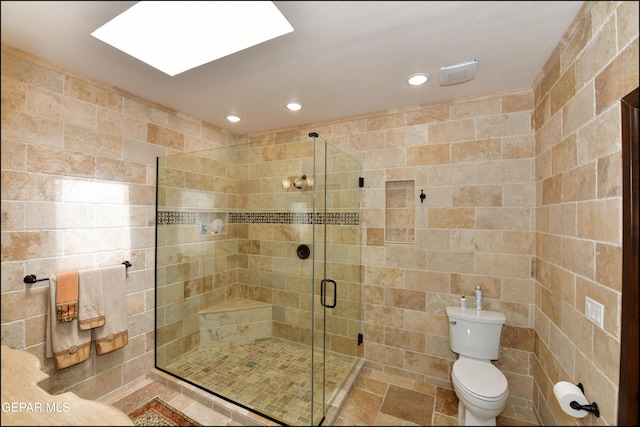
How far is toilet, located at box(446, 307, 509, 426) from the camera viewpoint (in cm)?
100

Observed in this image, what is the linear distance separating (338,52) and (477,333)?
2051 mm

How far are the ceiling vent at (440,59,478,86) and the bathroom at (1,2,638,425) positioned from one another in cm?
28

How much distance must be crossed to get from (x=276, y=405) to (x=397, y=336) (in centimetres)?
107

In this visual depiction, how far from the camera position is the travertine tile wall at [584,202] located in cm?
88

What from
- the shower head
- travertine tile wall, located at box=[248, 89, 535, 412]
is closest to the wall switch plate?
travertine tile wall, located at box=[248, 89, 535, 412]

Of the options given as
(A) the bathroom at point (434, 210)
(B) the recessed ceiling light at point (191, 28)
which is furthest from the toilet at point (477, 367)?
(B) the recessed ceiling light at point (191, 28)

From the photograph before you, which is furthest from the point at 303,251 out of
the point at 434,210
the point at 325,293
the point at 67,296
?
the point at 67,296

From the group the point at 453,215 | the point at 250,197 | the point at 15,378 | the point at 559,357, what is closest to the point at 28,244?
the point at 15,378

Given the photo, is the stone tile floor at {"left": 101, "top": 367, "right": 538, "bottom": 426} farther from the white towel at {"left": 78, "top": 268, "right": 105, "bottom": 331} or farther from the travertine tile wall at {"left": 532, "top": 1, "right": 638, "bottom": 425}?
the white towel at {"left": 78, "top": 268, "right": 105, "bottom": 331}

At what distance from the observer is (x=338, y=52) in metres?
1.41

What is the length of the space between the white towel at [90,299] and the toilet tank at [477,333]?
2.43 m

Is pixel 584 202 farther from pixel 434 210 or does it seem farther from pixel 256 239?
pixel 256 239

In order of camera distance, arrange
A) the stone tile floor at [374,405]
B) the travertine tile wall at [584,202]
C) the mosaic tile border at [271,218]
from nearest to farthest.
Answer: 1. the travertine tile wall at [584,202]
2. the stone tile floor at [374,405]
3. the mosaic tile border at [271,218]

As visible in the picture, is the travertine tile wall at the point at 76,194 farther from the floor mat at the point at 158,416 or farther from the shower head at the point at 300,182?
the shower head at the point at 300,182
